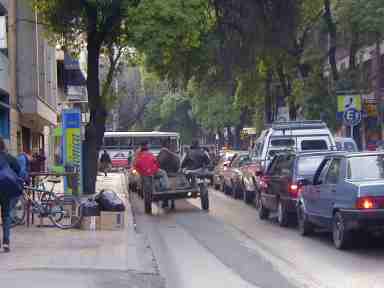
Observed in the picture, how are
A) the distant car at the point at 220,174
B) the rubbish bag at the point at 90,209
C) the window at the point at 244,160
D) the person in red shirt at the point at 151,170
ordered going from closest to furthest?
the rubbish bag at the point at 90,209, the person in red shirt at the point at 151,170, the window at the point at 244,160, the distant car at the point at 220,174

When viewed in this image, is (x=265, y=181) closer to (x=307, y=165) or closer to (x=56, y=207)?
(x=307, y=165)

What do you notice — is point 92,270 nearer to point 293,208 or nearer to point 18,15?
point 293,208

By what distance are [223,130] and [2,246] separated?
181 ft

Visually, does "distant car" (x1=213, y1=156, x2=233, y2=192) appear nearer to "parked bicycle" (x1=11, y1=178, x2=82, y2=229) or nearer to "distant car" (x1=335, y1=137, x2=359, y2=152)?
"distant car" (x1=335, y1=137, x2=359, y2=152)

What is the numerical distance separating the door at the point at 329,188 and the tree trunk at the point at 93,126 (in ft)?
39.4

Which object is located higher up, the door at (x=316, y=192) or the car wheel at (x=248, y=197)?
the door at (x=316, y=192)

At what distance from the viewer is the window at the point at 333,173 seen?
14.2 m

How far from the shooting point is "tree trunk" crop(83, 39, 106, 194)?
25.4 m

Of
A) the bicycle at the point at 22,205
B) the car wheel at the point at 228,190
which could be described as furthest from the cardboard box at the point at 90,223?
the car wheel at the point at 228,190

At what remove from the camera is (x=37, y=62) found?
110 feet

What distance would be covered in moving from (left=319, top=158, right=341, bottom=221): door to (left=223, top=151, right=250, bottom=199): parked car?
12706mm

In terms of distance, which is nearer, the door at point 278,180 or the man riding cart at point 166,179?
the door at point 278,180

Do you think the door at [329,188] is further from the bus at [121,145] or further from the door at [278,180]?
the bus at [121,145]

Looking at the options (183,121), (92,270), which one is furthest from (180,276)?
(183,121)
